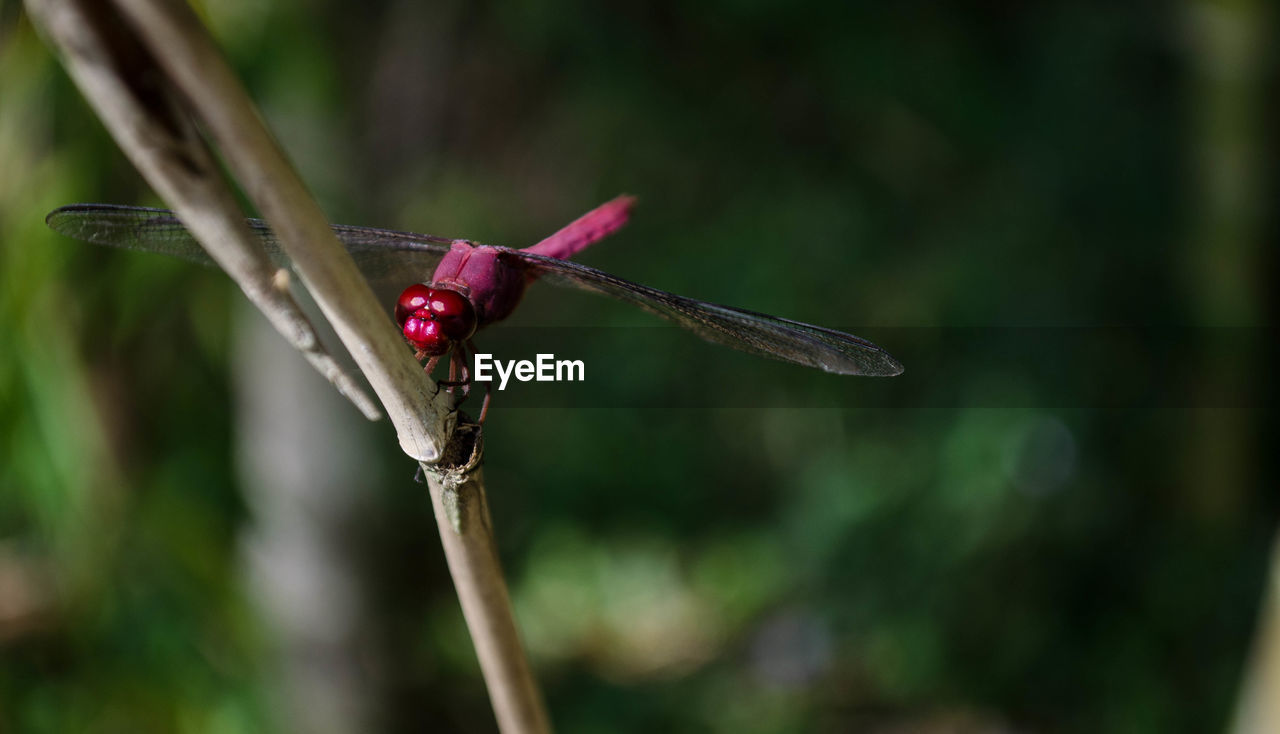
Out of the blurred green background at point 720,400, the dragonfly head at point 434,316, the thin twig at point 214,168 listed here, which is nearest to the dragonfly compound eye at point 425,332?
the dragonfly head at point 434,316

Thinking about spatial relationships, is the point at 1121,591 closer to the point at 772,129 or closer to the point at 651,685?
the point at 651,685

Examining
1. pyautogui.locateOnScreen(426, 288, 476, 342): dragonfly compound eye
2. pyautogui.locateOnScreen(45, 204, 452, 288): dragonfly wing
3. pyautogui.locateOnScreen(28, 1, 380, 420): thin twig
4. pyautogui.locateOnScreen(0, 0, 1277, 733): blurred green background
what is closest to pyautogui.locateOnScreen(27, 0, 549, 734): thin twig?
pyautogui.locateOnScreen(28, 1, 380, 420): thin twig

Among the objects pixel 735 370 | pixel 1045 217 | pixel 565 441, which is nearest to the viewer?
pixel 1045 217

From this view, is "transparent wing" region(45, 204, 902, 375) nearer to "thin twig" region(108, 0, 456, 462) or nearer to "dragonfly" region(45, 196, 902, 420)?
"dragonfly" region(45, 196, 902, 420)

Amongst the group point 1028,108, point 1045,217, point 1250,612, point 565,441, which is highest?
point 1028,108

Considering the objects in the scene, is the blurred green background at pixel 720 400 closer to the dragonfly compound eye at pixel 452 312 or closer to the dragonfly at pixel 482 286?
the dragonfly at pixel 482 286

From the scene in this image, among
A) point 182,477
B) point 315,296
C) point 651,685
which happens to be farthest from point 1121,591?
point 315,296
